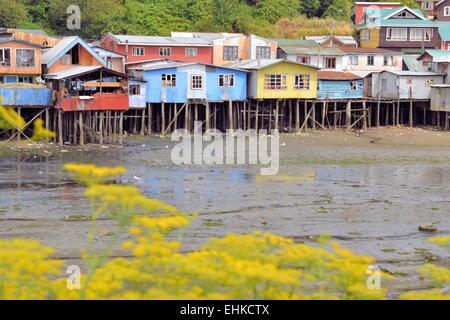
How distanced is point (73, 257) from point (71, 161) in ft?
48.5

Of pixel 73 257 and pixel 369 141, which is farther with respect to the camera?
pixel 369 141

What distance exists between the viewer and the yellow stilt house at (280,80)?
137 ft

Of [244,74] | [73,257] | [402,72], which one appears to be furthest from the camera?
[402,72]

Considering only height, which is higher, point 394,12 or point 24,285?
point 394,12

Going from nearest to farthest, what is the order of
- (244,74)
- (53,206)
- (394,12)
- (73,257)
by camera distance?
(73,257) < (53,206) < (244,74) < (394,12)

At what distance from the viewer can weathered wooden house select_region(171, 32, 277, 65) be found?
45719 mm

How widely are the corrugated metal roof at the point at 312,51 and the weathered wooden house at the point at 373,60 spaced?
1.27 meters

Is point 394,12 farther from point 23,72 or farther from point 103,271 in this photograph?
point 103,271

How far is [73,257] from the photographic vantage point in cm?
1600

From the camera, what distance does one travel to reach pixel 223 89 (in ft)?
135

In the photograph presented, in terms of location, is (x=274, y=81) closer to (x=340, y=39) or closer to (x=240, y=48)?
(x=240, y=48)

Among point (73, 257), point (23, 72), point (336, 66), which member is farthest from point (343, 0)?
point (73, 257)

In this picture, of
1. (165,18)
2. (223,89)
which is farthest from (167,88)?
(165,18)

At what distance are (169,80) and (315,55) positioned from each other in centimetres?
1032
